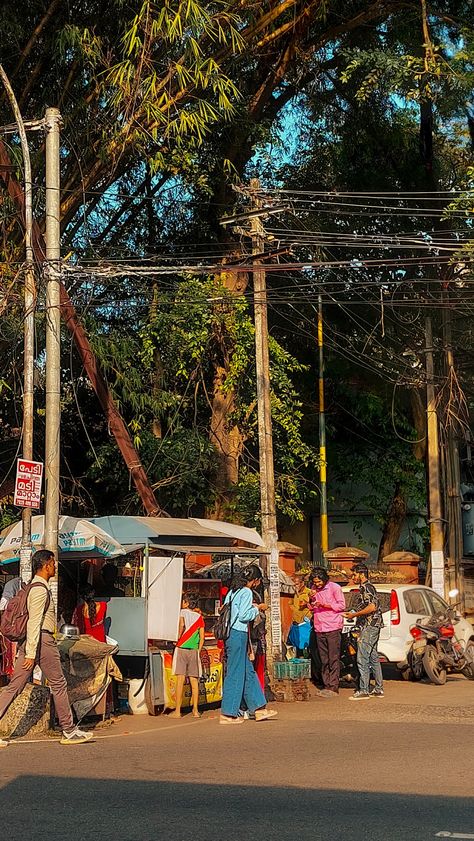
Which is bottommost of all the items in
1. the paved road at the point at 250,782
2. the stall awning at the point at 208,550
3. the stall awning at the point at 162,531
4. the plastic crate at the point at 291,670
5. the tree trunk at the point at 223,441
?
the paved road at the point at 250,782

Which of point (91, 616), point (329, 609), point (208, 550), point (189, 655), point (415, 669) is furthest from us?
point (415, 669)

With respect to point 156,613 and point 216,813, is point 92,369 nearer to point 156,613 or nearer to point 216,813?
point 156,613

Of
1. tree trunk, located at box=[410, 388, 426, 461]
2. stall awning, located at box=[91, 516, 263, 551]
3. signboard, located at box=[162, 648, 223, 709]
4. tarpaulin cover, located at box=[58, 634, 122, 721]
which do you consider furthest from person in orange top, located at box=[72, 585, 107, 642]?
tree trunk, located at box=[410, 388, 426, 461]

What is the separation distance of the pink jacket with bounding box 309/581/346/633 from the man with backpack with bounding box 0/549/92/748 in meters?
5.36

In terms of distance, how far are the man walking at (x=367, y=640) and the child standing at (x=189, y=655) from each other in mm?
2407

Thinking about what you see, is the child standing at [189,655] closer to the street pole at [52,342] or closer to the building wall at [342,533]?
the street pole at [52,342]

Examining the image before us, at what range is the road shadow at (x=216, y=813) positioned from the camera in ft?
21.5

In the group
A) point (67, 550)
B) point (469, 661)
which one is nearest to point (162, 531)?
point (67, 550)

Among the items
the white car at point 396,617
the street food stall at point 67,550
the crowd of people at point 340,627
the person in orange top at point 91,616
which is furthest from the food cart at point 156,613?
the white car at point 396,617

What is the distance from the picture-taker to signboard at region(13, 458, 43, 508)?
12940 millimetres

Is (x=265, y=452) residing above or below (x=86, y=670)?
above

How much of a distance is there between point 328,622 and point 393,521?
49.5 feet

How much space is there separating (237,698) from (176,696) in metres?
1.36

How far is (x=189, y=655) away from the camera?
13742 mm
